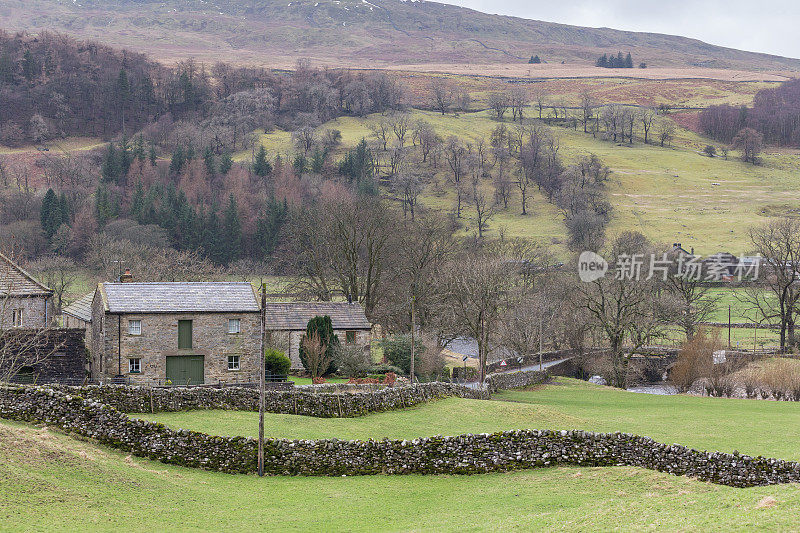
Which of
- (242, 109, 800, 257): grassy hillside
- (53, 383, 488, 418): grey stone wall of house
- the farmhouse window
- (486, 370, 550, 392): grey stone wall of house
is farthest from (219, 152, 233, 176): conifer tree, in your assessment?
(53, 383, 488, 418): grey stone wall of house

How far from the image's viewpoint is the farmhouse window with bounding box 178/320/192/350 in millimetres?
41219

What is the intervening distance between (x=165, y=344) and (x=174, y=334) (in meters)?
0.67

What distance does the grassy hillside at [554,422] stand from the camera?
87.5 ft

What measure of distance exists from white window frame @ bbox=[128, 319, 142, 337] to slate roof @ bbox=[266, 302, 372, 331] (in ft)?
35.8

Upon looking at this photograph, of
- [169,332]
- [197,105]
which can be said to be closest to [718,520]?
[169,332]

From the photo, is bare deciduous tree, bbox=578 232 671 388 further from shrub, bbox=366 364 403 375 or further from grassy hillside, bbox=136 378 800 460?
shrub, bbox=366 364 403 375

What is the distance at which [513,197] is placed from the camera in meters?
140

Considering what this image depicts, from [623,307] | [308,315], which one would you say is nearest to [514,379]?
[623,307]

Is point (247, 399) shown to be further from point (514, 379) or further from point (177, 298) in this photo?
point (514, 379)

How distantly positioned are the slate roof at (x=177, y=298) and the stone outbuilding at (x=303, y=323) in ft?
24.2

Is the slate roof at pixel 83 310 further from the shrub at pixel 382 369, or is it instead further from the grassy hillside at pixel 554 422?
the grassy hillside at pixel 554 422

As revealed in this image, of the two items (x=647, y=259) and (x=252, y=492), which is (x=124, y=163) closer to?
(x=647, y=259)

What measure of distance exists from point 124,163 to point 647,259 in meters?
101

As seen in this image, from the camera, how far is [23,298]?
148ft
